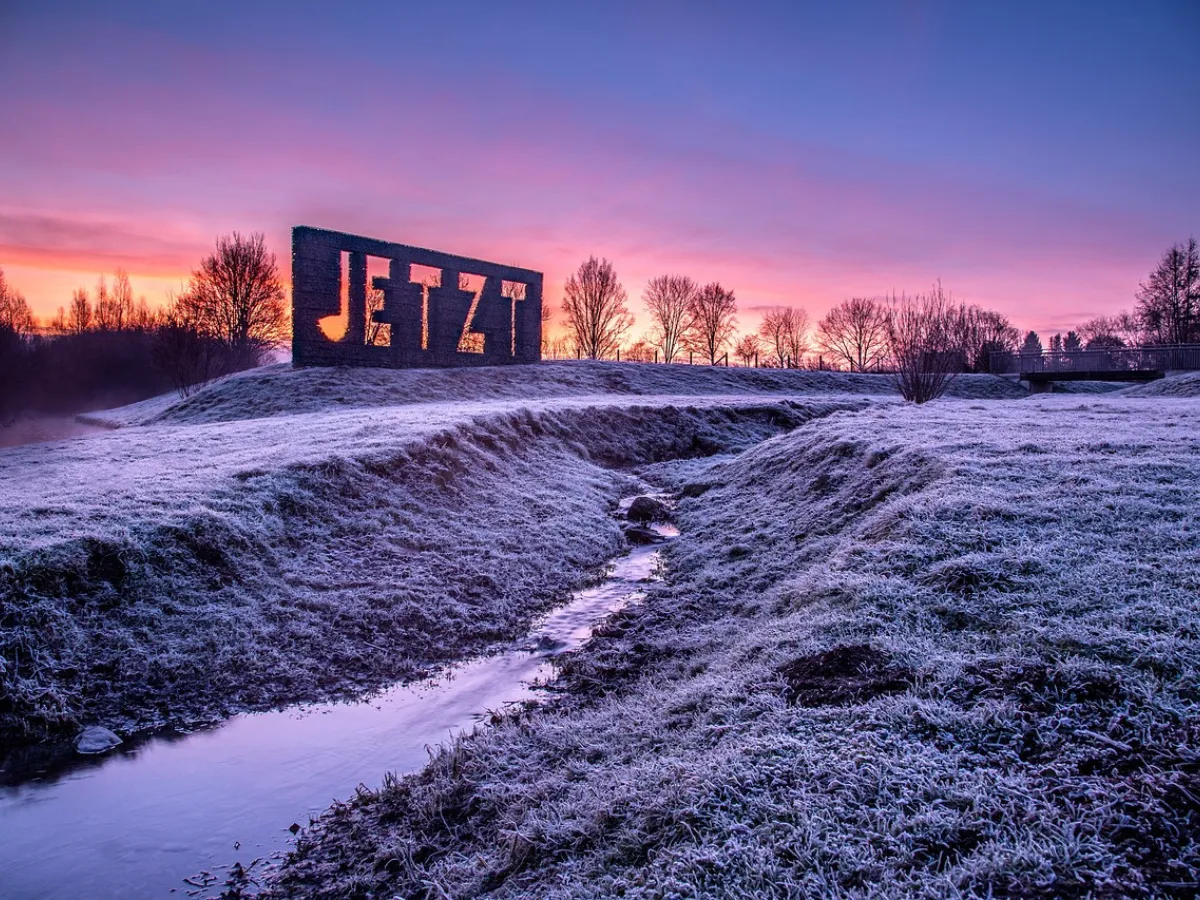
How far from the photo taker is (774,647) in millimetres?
5672

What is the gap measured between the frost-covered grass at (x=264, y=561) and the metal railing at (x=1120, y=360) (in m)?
34.5

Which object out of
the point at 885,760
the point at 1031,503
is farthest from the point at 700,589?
the point at 885,760

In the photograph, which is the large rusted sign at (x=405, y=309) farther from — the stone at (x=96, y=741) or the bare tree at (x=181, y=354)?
the stone at (x=96, y=741)

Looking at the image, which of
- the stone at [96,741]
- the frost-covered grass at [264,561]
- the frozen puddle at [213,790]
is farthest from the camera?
the frost-covered grass at [264,561]

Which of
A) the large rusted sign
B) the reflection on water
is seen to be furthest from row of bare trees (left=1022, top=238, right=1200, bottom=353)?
the reflection on water

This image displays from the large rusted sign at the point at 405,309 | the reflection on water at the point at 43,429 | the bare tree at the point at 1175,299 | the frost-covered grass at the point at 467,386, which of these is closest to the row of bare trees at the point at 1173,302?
the bare tree at the point at 1175,299

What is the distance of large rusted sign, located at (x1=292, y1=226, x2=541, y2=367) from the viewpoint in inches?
1181

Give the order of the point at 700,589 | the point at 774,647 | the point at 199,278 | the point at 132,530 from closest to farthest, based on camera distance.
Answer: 1. the point at 774,647
2. the point at 132,530
3. the point at 700,589
4. the point at 199,278

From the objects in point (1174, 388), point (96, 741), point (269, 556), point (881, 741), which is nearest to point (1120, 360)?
point (1174, 388)

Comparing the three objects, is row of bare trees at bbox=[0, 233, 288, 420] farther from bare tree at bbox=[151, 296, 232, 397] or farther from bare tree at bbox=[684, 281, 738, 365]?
bare tree at bbox=[684, 281, 738, 365]

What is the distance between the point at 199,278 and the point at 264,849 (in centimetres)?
5564

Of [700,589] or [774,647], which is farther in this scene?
[700,589]

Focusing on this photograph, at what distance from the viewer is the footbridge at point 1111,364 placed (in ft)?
116

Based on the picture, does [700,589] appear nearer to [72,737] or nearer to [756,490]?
[756,490]
